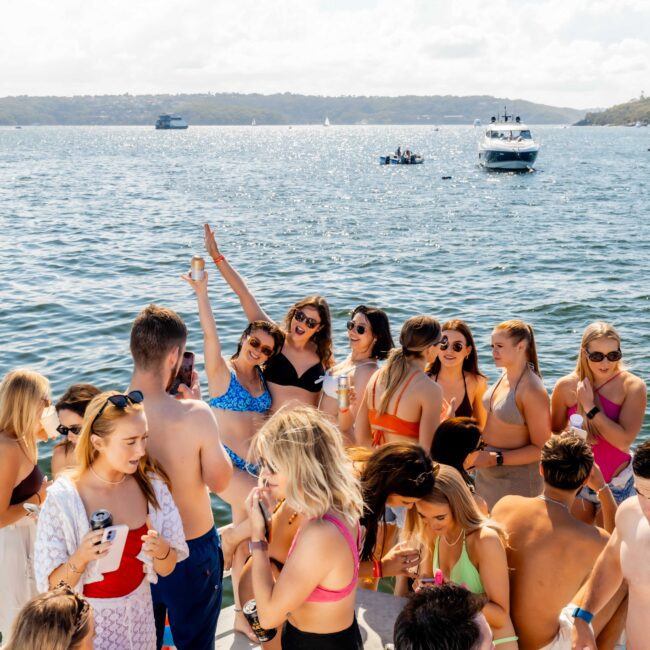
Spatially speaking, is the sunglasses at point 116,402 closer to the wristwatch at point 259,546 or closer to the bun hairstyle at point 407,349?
the wristwatch at point 259,546

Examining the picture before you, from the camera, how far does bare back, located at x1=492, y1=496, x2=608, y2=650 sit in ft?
11.0

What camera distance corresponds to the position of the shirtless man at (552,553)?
3.35 metres

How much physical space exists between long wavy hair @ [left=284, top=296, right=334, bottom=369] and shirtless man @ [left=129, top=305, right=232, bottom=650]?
5.54ft

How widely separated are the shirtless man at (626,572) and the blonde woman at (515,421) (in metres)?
1.69

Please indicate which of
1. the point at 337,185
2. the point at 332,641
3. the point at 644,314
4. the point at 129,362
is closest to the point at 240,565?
the point at 332,641

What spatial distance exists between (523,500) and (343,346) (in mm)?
9434

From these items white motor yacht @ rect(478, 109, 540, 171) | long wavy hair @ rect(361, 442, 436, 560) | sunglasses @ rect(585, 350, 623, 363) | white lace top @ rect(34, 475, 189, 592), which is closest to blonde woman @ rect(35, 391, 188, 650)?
white lace top @ rect(34, 475, 189, 592)

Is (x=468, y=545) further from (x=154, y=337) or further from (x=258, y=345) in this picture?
(x=258, y=345)

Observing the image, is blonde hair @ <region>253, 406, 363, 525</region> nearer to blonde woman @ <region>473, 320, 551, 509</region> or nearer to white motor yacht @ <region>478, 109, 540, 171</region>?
blonde woman @ <region>473, 320, 551, 509</region>

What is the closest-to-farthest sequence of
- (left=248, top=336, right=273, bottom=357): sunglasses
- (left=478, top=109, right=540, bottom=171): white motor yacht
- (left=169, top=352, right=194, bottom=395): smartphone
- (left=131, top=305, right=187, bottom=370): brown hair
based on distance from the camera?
1. (left=131, top=305, right=187, bottom=370): brown hair
2. (left=169, top=352, right=194, bottom=395): smartphone
3. (left=248, top=336, right=273, bottom=357): sunglasses
4. (left=478, top=109, right=540, bottom=171): white motor yacht

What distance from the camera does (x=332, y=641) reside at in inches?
118

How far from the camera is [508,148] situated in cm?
6125

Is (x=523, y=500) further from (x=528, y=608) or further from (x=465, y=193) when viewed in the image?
(x=465, y=193)

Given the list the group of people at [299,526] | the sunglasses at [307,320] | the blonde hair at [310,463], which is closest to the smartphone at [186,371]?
the group of people at [299,526]
